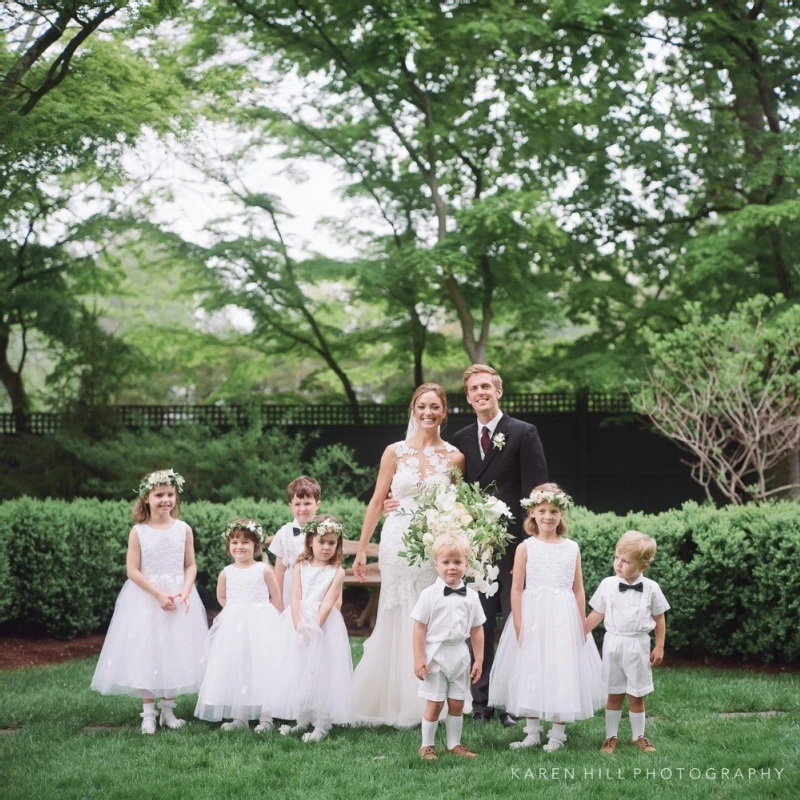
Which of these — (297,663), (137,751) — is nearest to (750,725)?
(297,663)

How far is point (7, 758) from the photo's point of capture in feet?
15.1

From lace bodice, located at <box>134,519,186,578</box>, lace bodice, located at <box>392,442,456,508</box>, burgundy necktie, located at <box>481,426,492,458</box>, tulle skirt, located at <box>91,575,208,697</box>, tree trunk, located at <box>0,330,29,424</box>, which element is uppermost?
tree trunk, located at <box>0,330,29,424</box>

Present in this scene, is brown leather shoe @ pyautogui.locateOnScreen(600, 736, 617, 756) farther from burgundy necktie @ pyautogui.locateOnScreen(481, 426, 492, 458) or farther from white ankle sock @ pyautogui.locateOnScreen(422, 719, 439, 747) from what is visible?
burgundy necktie @ pyautogui.locateOnScreen(481, 426, 492, 458)

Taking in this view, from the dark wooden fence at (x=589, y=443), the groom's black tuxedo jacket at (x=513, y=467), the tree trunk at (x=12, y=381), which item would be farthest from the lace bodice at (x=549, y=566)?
the tree trunk at (x=12, y=381)

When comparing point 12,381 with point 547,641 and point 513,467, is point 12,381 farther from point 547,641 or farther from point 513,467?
point 547,641

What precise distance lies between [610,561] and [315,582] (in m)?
3.17

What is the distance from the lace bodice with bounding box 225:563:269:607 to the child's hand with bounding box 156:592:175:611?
1.06 feet

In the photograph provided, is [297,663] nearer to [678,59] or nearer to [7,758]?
[7,758]

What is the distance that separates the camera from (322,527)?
5297mm

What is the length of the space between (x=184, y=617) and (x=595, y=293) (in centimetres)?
833

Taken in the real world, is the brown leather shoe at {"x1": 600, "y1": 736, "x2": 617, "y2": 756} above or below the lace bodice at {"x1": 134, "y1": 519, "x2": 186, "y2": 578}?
below

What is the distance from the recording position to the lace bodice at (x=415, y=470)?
17.4 ft

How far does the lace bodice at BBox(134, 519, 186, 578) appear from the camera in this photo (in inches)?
221

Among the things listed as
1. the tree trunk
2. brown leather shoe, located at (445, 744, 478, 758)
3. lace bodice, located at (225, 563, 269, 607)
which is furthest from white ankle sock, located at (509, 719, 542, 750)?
the tree trunk
